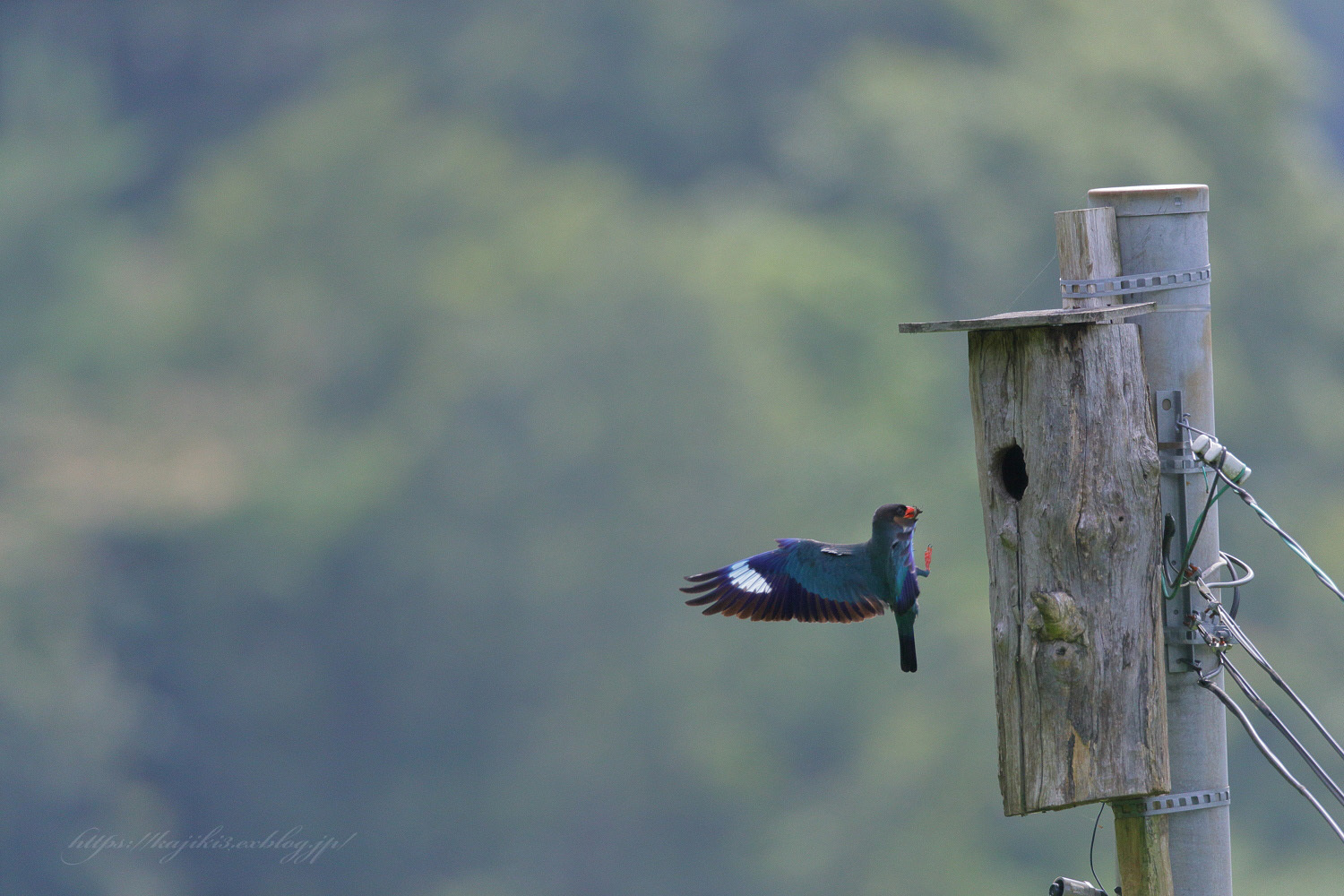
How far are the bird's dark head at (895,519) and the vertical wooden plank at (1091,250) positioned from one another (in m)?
0.78

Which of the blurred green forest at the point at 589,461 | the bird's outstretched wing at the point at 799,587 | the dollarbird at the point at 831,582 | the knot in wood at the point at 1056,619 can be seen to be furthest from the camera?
the blurred green forest at the point at 589,461

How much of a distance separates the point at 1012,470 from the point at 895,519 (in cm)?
59

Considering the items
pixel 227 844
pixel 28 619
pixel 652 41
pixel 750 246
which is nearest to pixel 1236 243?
pixel 750 246

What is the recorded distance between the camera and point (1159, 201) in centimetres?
332

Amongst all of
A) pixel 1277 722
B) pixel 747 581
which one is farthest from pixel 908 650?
pixel 1277 722

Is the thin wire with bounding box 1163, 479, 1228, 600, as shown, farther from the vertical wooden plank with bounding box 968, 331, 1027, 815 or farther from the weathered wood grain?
the vertical wooden plank with bounding box 968, 331, 1027, 815

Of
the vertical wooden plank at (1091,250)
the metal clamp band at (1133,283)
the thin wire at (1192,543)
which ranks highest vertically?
the vertical wooden plank at (1091,250)

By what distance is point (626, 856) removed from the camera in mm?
26000

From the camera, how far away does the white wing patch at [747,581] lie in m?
4.18

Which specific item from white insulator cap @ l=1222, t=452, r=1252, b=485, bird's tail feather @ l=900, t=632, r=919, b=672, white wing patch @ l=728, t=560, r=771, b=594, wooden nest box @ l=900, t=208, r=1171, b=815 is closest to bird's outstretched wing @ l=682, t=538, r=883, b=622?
white wing patch @ l=728, t=560, r=771, b=594

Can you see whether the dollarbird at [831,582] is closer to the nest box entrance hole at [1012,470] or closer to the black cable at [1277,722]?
the nest box entrance hole at [1012,470]

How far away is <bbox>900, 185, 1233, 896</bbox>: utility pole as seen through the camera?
3176 millimetres

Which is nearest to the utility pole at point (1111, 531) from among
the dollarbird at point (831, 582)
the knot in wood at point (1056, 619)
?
the knot in wood at point (1056, 619)

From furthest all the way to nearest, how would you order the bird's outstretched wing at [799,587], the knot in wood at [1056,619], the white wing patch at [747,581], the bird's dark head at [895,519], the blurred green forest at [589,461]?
the blurred green forest at [589,461], the white wing patch at [747,581], the bird's outstretched wing at [799,587], the bird's dark head at [895,519], the knot in wood at [1056,619]
